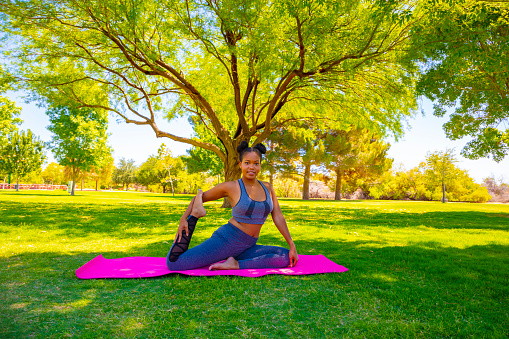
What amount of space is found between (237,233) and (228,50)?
9954 millimetres

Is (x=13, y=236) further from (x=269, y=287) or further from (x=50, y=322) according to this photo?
(x=269, y=287)

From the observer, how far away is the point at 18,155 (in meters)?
39.0

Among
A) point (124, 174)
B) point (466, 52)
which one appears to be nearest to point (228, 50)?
point (466, 52)

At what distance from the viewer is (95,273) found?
430 cm

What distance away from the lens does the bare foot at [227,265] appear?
14.7 ft

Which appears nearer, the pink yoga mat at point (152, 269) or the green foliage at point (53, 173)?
the pink yoga mat at point (152, 269)

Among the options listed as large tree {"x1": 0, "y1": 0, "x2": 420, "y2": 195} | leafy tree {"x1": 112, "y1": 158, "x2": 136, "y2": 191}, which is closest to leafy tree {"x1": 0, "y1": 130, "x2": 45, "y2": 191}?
large tree {"x1": 0, "y1": 0, "x2": 420, "y2": 195}

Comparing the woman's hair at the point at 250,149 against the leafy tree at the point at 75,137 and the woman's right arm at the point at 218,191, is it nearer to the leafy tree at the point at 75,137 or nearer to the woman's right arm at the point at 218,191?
the woman's right arm at the point at 218,191

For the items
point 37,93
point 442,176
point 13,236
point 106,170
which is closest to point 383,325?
point 13,236

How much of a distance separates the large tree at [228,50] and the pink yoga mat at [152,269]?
21.9 feet

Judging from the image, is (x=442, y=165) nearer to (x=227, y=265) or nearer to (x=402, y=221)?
(x=402, y=221)

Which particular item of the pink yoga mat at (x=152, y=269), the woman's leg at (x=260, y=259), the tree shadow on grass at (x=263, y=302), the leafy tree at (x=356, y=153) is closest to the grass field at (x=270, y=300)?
the tree shadow on grass at (x=263, y=302)

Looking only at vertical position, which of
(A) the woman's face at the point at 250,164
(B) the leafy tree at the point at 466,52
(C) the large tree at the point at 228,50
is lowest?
(A) the woman's face at the point at 250,164

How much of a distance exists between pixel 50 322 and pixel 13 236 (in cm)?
604
